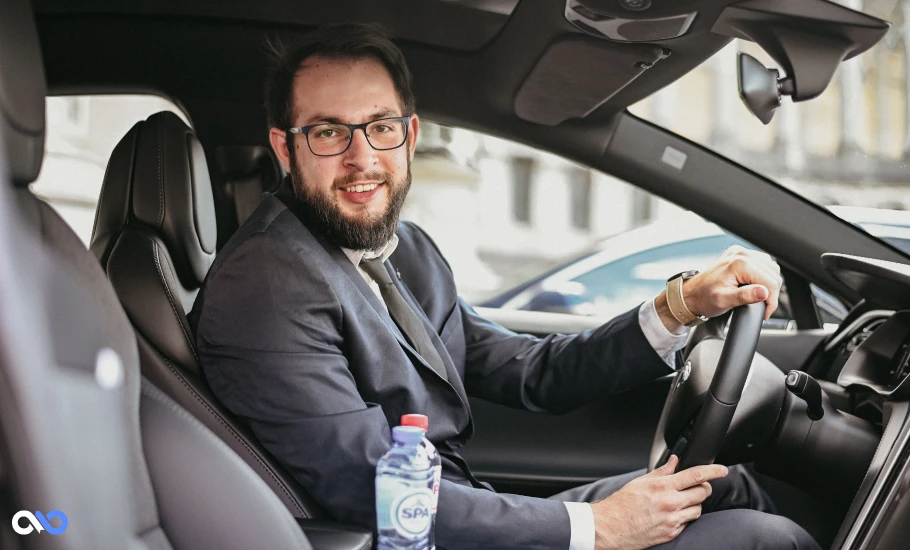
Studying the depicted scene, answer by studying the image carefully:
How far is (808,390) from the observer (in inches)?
62.3

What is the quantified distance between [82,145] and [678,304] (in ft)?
3.85

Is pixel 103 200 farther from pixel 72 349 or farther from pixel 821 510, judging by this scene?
pixel 821 510

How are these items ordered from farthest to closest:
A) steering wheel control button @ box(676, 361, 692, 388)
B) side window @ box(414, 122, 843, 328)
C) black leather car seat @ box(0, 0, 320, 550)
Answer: side window @ box(414, 122, 843, 328) < steering wheel control button @ box(676, 361, 692, 388) < black leather car seat @ box(0, 0, 320, 550)

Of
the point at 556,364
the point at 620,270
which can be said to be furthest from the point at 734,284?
the point at 620,270

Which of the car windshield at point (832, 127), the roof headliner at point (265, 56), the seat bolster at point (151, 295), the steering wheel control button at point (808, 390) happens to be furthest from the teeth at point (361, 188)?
the car windshield at point (832, 127)

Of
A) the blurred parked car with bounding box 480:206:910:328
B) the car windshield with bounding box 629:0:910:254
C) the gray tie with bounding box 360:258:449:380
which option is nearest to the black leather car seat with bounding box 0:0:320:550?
the gray tie with bounding box 360:258:449:380

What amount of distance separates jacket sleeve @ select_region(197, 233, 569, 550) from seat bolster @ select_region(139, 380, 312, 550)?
20cm

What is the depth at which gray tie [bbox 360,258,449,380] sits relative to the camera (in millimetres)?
1759

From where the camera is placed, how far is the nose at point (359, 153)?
1.70 metres

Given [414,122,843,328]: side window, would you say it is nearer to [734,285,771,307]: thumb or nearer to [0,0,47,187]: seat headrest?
[734,285,771,307]: thumb

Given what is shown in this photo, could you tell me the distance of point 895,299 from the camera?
1.78m

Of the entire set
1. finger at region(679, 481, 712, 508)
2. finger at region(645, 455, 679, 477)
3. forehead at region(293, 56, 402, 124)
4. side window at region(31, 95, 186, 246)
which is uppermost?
forehead at region(293, 56, 402, 124)

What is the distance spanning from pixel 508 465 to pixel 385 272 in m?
0.73

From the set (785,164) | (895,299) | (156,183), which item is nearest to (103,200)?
(156,183)
